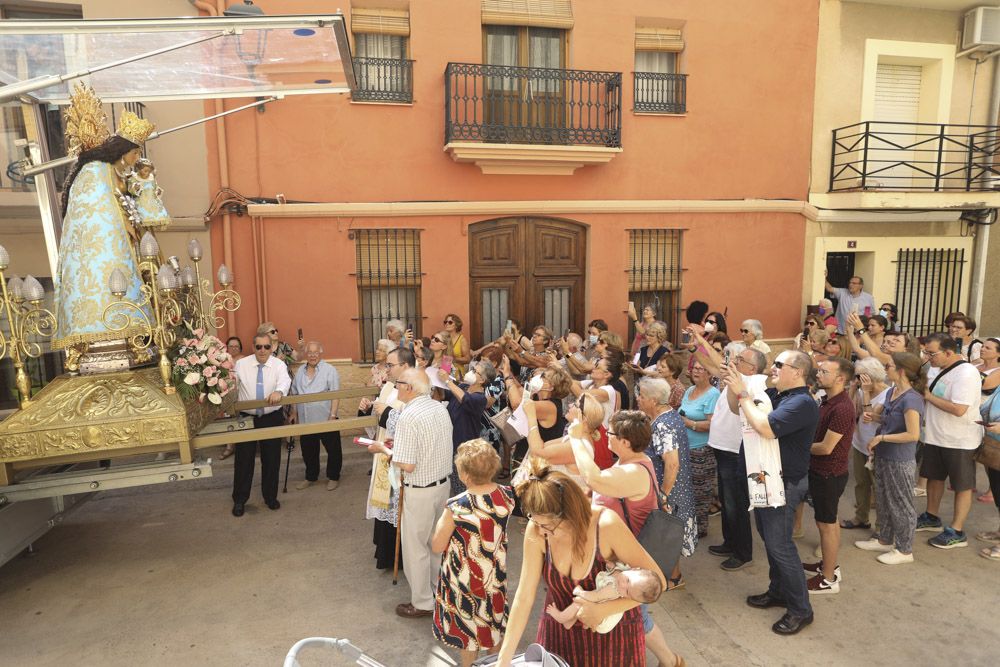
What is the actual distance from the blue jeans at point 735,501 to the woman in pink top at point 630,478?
1.55 metres

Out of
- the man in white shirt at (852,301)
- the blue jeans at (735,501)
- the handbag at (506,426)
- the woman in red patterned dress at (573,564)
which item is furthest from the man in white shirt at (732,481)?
the man in white shirt at (852,301)

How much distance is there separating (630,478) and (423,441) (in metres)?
1.44

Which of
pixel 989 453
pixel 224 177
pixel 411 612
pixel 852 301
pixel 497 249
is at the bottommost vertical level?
pixel 411 612

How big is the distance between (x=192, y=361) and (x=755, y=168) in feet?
29.3

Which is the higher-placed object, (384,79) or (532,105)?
(384,79)

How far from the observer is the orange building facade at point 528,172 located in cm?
880

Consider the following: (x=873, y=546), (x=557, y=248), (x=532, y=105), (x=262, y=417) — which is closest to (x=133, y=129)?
(x=262, y=417)

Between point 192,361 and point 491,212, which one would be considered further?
point 491,212

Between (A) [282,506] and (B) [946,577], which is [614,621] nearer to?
(B) [946,577]

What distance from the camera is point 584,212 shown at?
9.75 metres

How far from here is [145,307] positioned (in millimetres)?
4938

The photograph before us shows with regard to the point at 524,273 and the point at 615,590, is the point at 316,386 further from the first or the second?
the point at 615,590

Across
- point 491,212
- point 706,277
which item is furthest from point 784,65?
point 491,212

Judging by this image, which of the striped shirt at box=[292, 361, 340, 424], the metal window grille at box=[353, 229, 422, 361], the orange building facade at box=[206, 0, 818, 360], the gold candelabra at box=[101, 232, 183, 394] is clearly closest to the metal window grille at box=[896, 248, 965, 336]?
the orange building facade at box=[206, 0, 818, 360]
